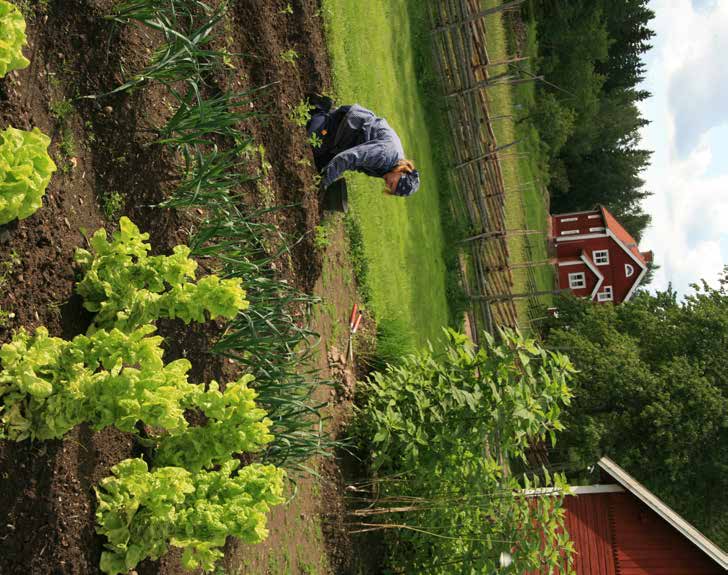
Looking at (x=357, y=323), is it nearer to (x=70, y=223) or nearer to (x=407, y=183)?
(x=407, y=183)

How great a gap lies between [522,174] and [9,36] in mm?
25311

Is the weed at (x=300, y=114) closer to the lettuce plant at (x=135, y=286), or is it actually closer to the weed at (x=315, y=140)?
the weed at (x=315, y=140)

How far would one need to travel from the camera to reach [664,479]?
16344 mm

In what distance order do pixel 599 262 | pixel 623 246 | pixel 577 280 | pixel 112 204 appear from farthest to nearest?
pixel 599 262
pixel 577 280
pixel 623 246
pixel 112 204

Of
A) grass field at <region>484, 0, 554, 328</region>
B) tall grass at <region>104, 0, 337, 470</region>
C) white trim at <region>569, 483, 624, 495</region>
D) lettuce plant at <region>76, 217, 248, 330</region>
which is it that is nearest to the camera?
lettuce plant at <region>76, 217, 248, 330</region>

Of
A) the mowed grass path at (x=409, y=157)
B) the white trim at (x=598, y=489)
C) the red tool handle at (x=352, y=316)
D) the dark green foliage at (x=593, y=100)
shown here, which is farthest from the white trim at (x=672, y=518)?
the dark green foliage at (x=593, y=100)

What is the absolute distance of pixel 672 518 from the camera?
403 inches

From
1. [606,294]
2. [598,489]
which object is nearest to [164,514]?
[598,489]

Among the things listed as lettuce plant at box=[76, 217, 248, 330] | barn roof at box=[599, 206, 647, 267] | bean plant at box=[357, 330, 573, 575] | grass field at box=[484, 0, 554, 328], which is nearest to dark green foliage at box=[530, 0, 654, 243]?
grass field at box=[484, 0, 554, 328]

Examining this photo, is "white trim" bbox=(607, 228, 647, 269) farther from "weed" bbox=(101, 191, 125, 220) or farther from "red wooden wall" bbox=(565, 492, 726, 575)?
"weed" bbox=(101, 191, 125, 220)

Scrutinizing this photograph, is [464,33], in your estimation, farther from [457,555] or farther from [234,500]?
[234,500]

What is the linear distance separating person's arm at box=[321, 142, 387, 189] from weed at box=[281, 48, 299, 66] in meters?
1.06

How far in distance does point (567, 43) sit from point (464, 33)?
14957 millimetres

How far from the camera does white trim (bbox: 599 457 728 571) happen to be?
1002 centimetres
